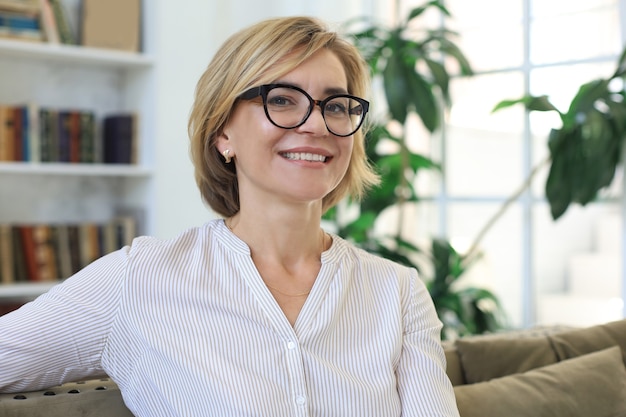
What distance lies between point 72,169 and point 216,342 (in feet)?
7.56

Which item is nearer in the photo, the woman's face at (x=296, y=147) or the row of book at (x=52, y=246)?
the woman's face at (x=296, y=147)

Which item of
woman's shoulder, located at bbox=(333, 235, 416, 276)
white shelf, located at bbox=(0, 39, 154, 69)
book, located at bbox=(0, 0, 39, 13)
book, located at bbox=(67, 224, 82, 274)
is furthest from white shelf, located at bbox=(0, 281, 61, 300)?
woman's shoulder, located at bbox=(333, 235, 416, 276)

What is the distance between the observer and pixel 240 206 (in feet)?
5.30

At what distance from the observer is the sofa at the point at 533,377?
1.76 m

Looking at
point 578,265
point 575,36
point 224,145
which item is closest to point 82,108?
point 575,36

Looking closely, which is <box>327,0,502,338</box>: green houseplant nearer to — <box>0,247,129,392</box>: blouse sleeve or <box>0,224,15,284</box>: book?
<box>0,224,15,284</box>: book

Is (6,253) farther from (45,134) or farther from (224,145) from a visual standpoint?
(224,145)

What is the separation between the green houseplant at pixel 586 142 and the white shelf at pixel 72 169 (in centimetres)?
171

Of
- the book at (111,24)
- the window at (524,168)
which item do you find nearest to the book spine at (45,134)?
the book at (111,24)

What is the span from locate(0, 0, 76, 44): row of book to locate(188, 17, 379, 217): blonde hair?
2.00 m

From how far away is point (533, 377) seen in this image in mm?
1880

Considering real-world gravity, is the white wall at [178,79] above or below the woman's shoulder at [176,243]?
above

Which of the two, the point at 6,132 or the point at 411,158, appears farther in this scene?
the point at 6,132

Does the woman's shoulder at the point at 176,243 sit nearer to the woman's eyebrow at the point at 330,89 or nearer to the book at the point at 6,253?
the woman's eyebrow at the point at 330,89
